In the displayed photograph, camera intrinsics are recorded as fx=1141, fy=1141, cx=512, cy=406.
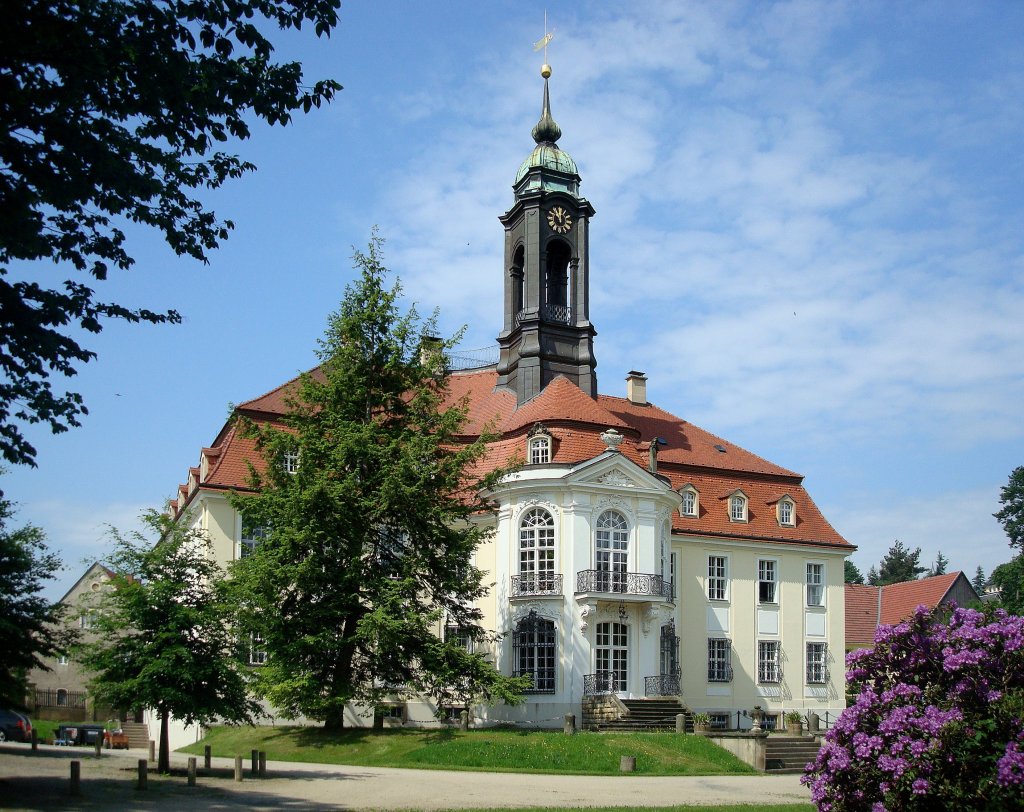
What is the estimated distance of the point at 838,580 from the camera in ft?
141

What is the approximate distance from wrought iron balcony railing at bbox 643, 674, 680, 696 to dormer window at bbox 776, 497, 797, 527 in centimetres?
1001

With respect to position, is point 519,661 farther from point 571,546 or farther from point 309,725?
point 309,725

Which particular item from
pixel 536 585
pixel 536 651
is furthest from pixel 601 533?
pixel 536 651

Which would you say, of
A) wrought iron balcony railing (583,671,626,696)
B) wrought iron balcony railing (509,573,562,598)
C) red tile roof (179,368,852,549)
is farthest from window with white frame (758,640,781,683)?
wrought iron balcony railing (509,573,562,598)

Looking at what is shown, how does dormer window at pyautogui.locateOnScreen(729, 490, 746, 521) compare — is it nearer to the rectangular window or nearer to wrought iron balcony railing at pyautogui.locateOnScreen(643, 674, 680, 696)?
the rectangular window

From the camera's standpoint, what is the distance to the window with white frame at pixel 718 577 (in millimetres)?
40656

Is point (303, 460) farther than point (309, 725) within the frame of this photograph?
No

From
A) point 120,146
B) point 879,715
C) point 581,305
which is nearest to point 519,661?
point 581,305

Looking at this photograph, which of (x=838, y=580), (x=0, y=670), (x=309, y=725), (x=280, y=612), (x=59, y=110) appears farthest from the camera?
(x=838, y=580)

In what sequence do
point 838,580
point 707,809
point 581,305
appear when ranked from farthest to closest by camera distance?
1. point 838,580
2. point 581,305
3. point 707,809

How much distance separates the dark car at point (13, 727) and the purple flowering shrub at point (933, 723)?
29.6m

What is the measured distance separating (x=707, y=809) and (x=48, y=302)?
11.9 metres

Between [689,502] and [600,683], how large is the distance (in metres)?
9.68

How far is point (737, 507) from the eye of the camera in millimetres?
41812
